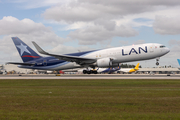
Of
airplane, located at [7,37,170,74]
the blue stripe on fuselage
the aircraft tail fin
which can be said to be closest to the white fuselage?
airplane, located at [7,37,170,74]

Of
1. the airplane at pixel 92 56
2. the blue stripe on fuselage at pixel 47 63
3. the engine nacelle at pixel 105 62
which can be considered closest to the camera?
the airplane at pixel 92 56

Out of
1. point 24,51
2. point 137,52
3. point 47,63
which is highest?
point 24,51

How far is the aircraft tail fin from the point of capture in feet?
218

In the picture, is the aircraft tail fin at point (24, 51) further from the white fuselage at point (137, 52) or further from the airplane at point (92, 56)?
the white fuselage at point (137, 52)

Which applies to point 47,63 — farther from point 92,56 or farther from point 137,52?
point 137,52

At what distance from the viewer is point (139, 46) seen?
53.2m

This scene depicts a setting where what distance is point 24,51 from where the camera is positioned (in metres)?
66.9

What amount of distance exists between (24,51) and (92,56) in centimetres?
2266

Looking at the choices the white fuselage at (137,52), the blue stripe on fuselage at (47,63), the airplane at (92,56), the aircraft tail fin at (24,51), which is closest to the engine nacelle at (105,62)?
the airplane at (92,56)

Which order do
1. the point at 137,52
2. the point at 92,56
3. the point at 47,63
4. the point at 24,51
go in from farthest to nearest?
the point at 24,51 < the point at 47,63 < the point at 92,56 < the point at 137,52

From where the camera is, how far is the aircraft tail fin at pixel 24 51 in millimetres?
66500

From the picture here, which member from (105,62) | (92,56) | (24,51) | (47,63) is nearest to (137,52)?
(105,62)
